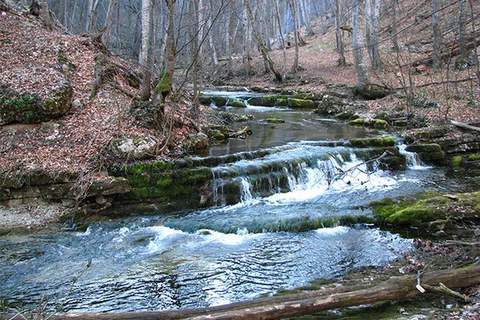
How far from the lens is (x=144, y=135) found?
10188mm

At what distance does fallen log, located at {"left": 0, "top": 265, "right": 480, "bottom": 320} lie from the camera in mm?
4574

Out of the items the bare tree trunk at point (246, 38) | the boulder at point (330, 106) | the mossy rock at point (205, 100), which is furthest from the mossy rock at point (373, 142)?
the bare tree trunk at point (246, 38)

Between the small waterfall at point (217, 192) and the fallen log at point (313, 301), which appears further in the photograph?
the small waterfall at point (217, 192)

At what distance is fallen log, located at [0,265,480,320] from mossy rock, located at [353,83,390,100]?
13.1 m

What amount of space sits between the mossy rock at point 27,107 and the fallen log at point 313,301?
6181 mm

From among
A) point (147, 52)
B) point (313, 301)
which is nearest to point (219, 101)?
point (147, 52)

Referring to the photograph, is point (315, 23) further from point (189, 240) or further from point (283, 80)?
point (189, 240)

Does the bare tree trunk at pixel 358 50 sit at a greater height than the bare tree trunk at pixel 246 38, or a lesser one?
lesser

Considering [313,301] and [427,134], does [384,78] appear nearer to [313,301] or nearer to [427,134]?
[427,134]

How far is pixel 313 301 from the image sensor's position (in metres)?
4.79

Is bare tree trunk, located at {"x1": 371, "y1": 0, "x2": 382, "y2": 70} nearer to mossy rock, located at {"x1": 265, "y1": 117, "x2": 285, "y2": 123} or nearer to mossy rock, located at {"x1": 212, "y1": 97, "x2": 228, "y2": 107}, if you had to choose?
mossy rock, located at {"x1": 265, "y1": 117, "x2": 285, "y2": 123}

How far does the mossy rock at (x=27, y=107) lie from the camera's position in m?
9.76

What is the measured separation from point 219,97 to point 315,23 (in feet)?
100.0

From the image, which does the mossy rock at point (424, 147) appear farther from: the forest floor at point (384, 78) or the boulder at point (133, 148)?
the boulder at point (133, 148)
